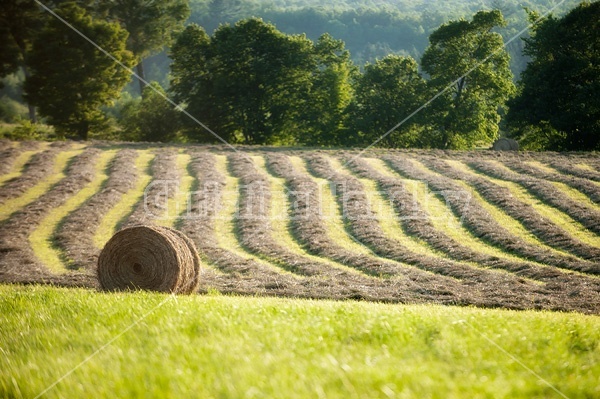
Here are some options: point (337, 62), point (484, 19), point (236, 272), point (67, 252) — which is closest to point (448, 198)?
point (236, 272)

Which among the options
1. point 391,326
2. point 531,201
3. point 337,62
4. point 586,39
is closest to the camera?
point 391,326

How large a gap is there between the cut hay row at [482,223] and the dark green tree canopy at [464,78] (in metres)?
22.3

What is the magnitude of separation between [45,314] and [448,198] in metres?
22.6

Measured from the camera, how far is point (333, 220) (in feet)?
87.1

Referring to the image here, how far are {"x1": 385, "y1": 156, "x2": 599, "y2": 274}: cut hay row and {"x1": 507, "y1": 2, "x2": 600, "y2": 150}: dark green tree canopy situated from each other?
64.1 ft

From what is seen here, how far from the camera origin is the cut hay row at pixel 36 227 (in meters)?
18.1

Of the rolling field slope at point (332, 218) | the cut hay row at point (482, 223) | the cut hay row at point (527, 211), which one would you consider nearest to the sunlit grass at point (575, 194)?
the rolling field slope at point (332, 218)

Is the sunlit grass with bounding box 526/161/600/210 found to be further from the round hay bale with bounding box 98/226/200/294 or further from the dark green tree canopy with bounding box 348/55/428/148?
the dark green tree canopy with bounding box 348/55/428/148

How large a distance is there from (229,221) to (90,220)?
6046 millimetres

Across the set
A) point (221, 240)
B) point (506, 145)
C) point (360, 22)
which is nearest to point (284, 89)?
point (506, 145)

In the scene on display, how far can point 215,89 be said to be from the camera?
59156 mm

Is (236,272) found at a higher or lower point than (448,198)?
lower

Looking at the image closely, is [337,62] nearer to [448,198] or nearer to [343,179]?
[343,179]

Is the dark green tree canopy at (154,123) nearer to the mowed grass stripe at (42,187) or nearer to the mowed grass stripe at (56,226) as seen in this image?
the mowed grass stripe at (42,187)
